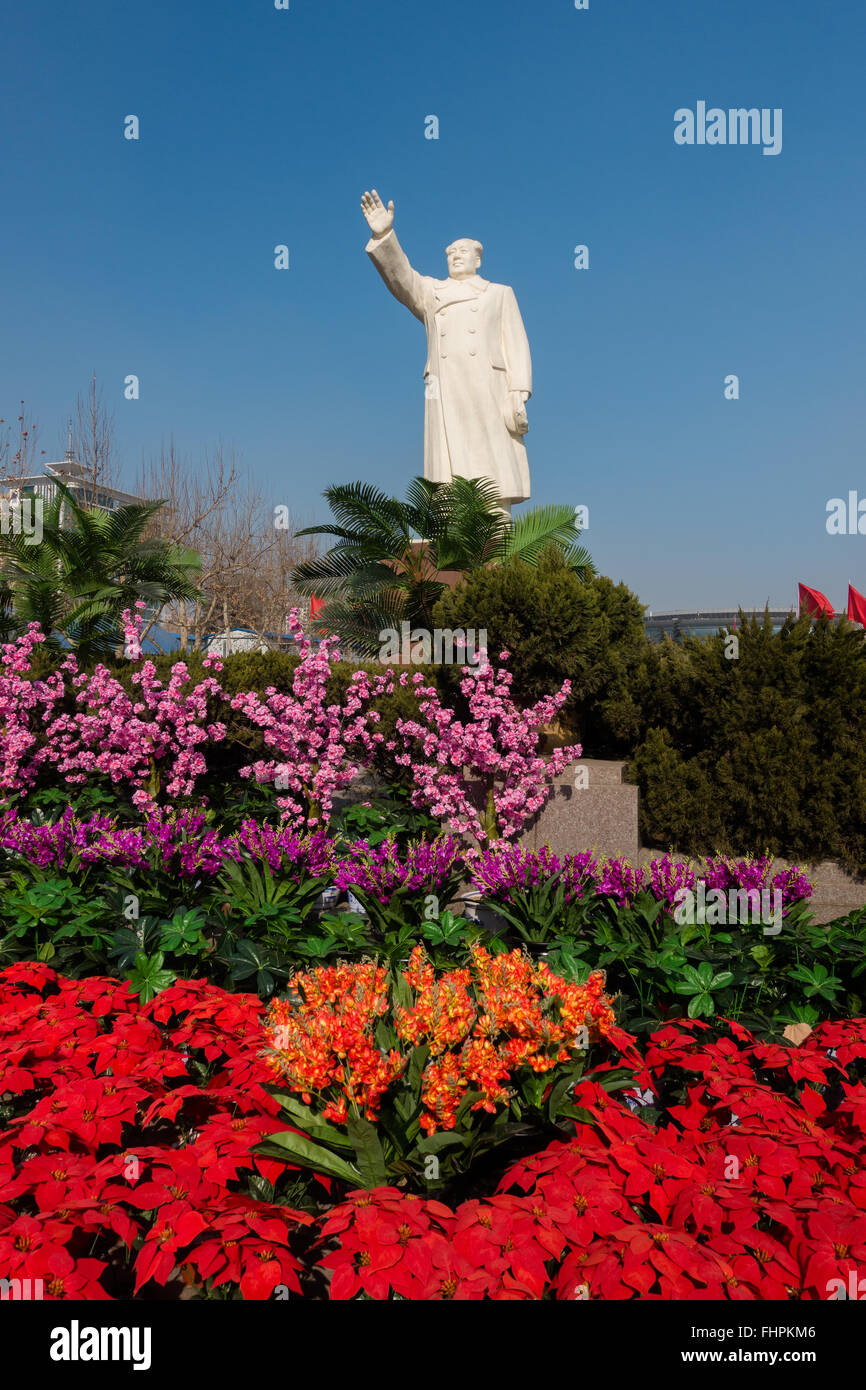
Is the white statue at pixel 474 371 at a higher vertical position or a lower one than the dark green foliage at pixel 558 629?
higher

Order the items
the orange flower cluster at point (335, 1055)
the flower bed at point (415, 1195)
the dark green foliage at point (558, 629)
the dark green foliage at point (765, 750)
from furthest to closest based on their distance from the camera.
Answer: the dark green foliage at point (558, 629), the dark green foliage at point (765, 750), the orange flower cluster at point (335, 1055), the flower bed at point (415, 1195)

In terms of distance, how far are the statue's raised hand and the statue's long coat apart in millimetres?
621

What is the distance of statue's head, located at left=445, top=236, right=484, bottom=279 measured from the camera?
1068cm

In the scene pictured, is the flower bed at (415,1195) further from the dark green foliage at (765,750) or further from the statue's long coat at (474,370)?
the statue's long coat at (474,370)

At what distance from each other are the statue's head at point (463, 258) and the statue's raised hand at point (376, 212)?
1.24 m

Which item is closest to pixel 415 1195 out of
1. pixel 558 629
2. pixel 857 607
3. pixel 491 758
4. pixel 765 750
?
pixel 491 758

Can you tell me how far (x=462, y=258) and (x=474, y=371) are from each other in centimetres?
157

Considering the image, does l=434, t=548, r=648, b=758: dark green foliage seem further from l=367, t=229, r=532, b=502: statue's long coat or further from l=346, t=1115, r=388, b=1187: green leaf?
l=346, t=1115, r=388, b=1187: green leaf

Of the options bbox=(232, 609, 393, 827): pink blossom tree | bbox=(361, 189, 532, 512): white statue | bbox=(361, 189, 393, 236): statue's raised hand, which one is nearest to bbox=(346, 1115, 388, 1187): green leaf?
bbox=(232, 609, 393, 827): pink blossom tree

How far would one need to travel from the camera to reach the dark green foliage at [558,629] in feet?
20.0

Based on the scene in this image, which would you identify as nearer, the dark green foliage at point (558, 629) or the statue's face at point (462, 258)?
the dark green foliage at point (558, 629)

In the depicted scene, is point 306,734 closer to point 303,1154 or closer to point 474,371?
point 303,1154

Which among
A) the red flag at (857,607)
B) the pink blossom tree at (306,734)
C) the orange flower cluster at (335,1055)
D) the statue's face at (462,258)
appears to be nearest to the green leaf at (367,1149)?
the orange flower cluster at (335,1055)
